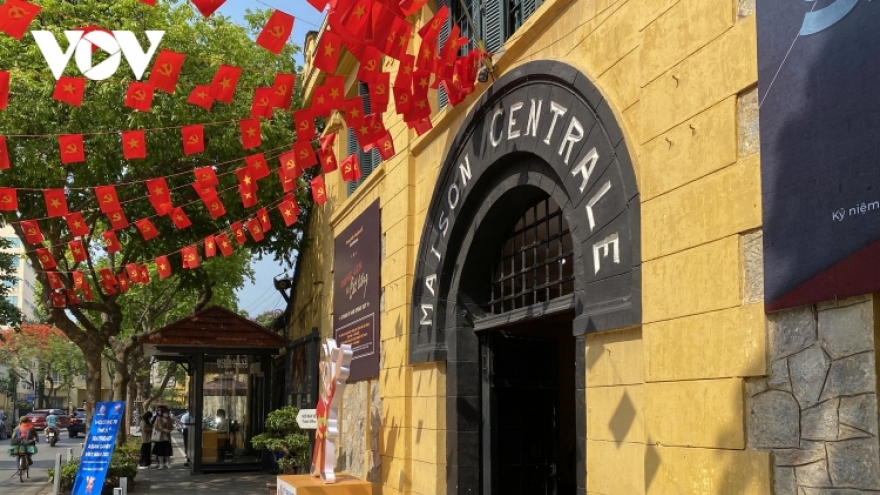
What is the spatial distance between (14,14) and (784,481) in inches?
268

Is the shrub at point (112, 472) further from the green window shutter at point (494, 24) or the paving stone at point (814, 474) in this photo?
the paving stone at point (814, 474)

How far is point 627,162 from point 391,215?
5937 mm

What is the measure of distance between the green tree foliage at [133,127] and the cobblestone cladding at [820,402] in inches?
405

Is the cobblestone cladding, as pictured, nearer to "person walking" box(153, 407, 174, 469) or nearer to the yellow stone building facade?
the yellow stone building facade

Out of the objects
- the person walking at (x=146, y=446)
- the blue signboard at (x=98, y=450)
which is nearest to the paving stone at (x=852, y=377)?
the blue signboard at (x=98, y=450)

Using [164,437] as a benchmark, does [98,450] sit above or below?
above

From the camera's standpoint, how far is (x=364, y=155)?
14383mm

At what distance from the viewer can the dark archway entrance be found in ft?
23.9

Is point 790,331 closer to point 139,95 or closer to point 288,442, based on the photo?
point 139,95

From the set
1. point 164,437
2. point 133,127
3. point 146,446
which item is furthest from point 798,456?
point 146,446

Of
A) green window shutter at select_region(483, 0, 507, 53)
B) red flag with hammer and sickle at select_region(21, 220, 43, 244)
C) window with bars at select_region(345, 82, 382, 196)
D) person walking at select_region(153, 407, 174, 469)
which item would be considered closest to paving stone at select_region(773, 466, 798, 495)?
green window shutter at select_region(483, 0, 507, 53)

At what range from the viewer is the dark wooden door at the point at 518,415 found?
30.0ft

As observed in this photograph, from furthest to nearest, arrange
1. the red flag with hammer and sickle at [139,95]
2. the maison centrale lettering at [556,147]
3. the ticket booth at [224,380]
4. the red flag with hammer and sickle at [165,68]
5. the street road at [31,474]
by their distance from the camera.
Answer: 1. the ticket booth at [224,380]
2. the street road at [31,474]
3. the red flag with hammer and sickle at [139,95]
4. the red flag with hammer and sickle at [165,68]
5. the maison centrale lettering at [556,147]

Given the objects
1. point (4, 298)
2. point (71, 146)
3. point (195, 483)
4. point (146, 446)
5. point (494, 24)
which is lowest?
point (195, 483)
